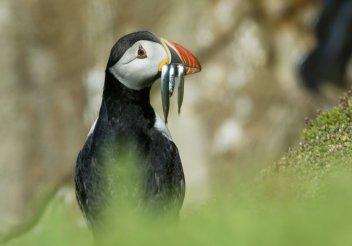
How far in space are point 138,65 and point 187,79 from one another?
16.1 meters

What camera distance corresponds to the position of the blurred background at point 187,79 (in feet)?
74.0

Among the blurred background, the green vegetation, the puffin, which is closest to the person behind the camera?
the green vegetation

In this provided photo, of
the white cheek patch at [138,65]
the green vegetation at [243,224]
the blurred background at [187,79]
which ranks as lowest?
the green vegetation at [243,224]

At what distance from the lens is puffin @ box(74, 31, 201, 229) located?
6719 millimetres

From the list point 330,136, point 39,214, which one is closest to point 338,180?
point 39,214

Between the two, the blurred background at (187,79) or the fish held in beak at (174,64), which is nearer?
the fish held in beak at (174,64)

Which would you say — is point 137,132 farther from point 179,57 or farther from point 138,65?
point 179,57

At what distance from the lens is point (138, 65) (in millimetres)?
7086

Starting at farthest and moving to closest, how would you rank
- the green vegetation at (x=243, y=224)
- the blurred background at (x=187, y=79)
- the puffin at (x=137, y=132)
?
1. the blurred background at (x=187, y=79)
2. the puffin at (x=137, y=132)
3. the green vegetation at (x=243, y=224)

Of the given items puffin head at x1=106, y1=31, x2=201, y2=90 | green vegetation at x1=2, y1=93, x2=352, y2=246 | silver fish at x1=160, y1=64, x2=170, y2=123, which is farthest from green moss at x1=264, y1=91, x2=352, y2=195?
green vegetation at x1=2, y1=93, x2=352, y2=246

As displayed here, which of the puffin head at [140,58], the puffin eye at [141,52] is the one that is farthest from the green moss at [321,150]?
the puffin eye at [141,52]

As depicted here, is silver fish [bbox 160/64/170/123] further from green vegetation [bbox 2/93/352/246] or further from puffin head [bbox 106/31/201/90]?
green vegetation [bbox 2/93/352/246]

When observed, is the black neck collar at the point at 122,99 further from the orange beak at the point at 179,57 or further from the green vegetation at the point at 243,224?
the green vegetation at the point at 243,224

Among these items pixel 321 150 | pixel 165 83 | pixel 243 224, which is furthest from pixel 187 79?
pixel 243 224
